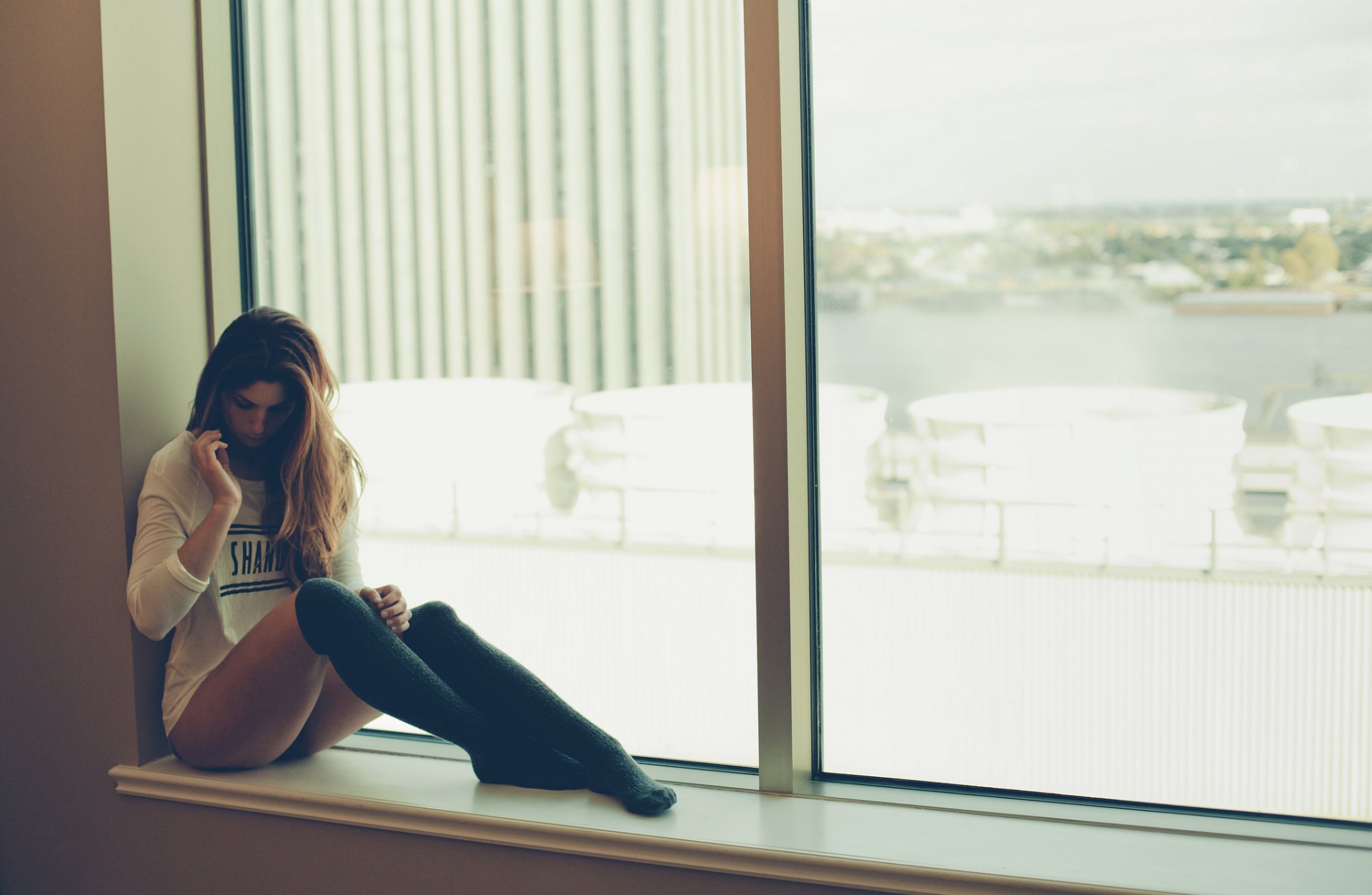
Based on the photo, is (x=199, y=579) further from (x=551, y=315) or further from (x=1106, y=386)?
(x=1106, y=386)

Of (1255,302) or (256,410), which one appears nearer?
(1255,302)

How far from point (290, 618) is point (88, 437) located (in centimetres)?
54

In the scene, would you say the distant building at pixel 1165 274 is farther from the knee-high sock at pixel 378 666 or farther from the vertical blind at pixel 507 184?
the knee-high sock at pixel 378 666

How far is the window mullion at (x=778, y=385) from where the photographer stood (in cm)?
161

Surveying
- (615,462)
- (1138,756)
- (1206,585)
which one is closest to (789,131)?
(615,462)

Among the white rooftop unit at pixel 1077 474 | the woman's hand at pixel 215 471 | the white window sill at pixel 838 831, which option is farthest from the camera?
the woman's hand at pixel 215 471

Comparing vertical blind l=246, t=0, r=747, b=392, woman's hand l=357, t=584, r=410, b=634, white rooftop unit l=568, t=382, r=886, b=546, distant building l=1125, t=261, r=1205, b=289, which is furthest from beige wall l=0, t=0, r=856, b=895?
distant building l=1125, t=261, r=1205, b=289

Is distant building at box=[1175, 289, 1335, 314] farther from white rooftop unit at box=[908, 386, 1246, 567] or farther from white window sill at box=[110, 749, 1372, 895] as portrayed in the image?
white window sill at box=[110, 749, 1372, 895]

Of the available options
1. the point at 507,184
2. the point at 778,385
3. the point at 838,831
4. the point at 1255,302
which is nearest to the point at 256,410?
the point at 507,184

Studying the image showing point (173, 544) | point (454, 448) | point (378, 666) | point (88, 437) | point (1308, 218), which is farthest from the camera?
point (454, 448)

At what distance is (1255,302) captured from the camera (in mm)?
1470

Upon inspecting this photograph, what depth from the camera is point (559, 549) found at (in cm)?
185

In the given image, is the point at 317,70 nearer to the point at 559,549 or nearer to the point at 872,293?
the point at 559,549

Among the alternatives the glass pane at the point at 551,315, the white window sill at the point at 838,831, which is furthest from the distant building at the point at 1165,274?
the white window sill at the point at 838,831
